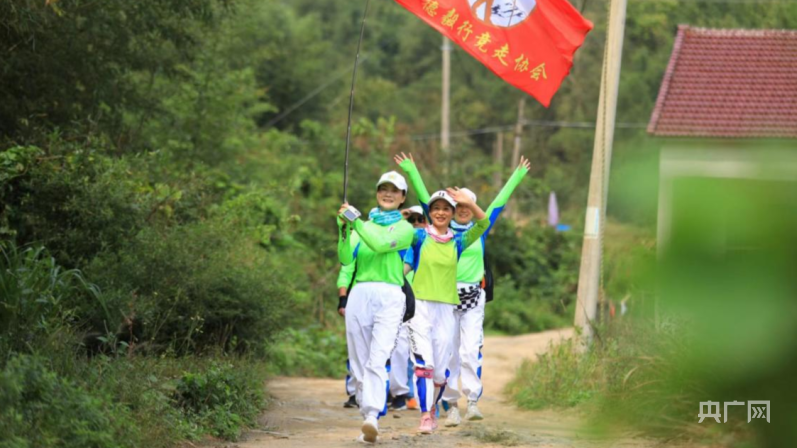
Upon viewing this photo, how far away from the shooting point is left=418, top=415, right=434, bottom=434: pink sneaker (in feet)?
28.5

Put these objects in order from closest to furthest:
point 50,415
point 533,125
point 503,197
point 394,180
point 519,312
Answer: point 50,415 → point 394,180 → point 503,197 → point 519,312 → point 533,125

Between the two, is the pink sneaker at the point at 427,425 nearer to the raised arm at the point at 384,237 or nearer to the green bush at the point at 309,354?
the raised arm at the point at 384,237

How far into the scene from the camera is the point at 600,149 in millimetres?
12062

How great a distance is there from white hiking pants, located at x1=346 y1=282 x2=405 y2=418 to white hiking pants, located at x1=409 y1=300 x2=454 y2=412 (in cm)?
86

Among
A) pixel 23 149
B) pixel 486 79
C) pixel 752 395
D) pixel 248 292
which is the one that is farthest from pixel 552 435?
pixel 486 79

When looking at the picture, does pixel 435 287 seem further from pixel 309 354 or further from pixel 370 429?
pixel 309 354

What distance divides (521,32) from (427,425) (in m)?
3.58

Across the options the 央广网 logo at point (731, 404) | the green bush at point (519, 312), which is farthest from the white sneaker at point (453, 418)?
the green bush at point (519, 312)

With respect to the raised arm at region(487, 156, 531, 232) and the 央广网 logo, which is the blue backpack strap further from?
the 央广网 logo

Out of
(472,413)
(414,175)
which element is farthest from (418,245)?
(472,413)

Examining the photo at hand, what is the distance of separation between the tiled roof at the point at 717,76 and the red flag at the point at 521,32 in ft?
41.5

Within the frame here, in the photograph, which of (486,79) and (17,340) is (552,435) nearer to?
(17,340)

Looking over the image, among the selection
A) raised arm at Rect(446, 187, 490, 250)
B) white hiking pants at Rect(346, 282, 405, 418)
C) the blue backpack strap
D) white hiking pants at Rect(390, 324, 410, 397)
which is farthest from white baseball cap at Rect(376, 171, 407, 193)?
white hiking pants at Rect(390, 324, 410, 397)

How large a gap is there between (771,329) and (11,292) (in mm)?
6600
